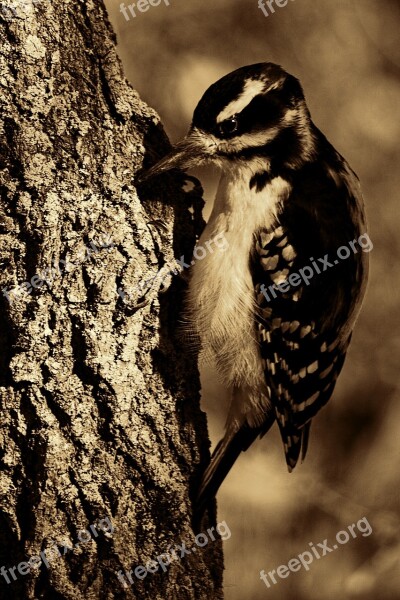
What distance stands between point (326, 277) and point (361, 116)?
166 centimetres

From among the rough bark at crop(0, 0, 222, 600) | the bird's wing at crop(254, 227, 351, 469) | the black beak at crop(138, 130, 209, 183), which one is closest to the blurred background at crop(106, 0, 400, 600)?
the bird's wing at crop(254, 227, 351, 469)

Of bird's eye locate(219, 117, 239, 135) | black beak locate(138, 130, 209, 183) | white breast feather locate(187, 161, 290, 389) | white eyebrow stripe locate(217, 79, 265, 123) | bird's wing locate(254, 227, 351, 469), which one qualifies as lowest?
bird's wing locate(254, 227, 351, 469)

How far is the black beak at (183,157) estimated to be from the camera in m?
1.99

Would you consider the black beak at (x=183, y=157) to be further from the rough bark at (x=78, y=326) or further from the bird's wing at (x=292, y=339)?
the bird's wing at (x=292, y=339)

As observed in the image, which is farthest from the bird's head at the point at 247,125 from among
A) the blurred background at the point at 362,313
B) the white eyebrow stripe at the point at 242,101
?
the blurred background at the point at 362,313

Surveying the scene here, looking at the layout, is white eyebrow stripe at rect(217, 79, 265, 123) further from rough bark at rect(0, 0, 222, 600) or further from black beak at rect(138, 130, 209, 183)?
rough bark at rect(0, 0, 222, 600)

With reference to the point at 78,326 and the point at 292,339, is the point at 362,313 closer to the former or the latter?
the point at 292,339

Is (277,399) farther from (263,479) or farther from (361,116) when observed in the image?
(361,116)

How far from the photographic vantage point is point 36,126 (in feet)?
6.09

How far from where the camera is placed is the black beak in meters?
1.99

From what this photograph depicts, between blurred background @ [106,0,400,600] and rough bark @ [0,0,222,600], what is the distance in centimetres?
139

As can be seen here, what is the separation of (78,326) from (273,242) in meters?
0.58

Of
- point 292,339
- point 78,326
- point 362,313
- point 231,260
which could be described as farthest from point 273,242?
point 362,313

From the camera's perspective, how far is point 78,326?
6.25ft
